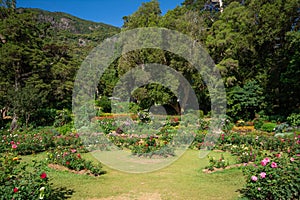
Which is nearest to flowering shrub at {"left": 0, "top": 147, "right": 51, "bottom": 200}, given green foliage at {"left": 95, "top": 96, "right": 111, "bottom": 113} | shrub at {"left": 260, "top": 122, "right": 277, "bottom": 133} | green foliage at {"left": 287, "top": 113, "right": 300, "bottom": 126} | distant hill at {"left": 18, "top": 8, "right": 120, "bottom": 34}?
shrub at {"left": 260, "top": 122, "right": 277, "bottom": 133}

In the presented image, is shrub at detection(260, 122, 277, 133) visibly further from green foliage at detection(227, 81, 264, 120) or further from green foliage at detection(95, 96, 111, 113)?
green foliage at detection(95, 96, 111, 113)

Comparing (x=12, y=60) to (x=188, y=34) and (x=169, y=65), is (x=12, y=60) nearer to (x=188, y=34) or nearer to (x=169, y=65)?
(x=169, y=65)

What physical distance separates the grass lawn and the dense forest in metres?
11.5

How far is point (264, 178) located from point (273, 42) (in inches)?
775

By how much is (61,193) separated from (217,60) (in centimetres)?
1959

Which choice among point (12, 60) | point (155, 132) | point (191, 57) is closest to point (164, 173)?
point (155, 132)

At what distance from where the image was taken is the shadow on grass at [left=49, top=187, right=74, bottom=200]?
4726 millimetres

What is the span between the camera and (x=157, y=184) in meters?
5.74

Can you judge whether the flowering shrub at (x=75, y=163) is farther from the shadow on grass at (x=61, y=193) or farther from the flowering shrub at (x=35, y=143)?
the flowering shrub at (x=35, y=143)

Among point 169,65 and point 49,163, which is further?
point 169,65

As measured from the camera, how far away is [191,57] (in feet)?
66.7

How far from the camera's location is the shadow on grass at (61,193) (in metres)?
4.73

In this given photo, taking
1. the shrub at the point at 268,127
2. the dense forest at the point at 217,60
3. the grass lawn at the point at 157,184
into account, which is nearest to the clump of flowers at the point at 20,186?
the grass lawn at the point at 157,184

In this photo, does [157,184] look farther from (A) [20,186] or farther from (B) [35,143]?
(B) [35,143]
